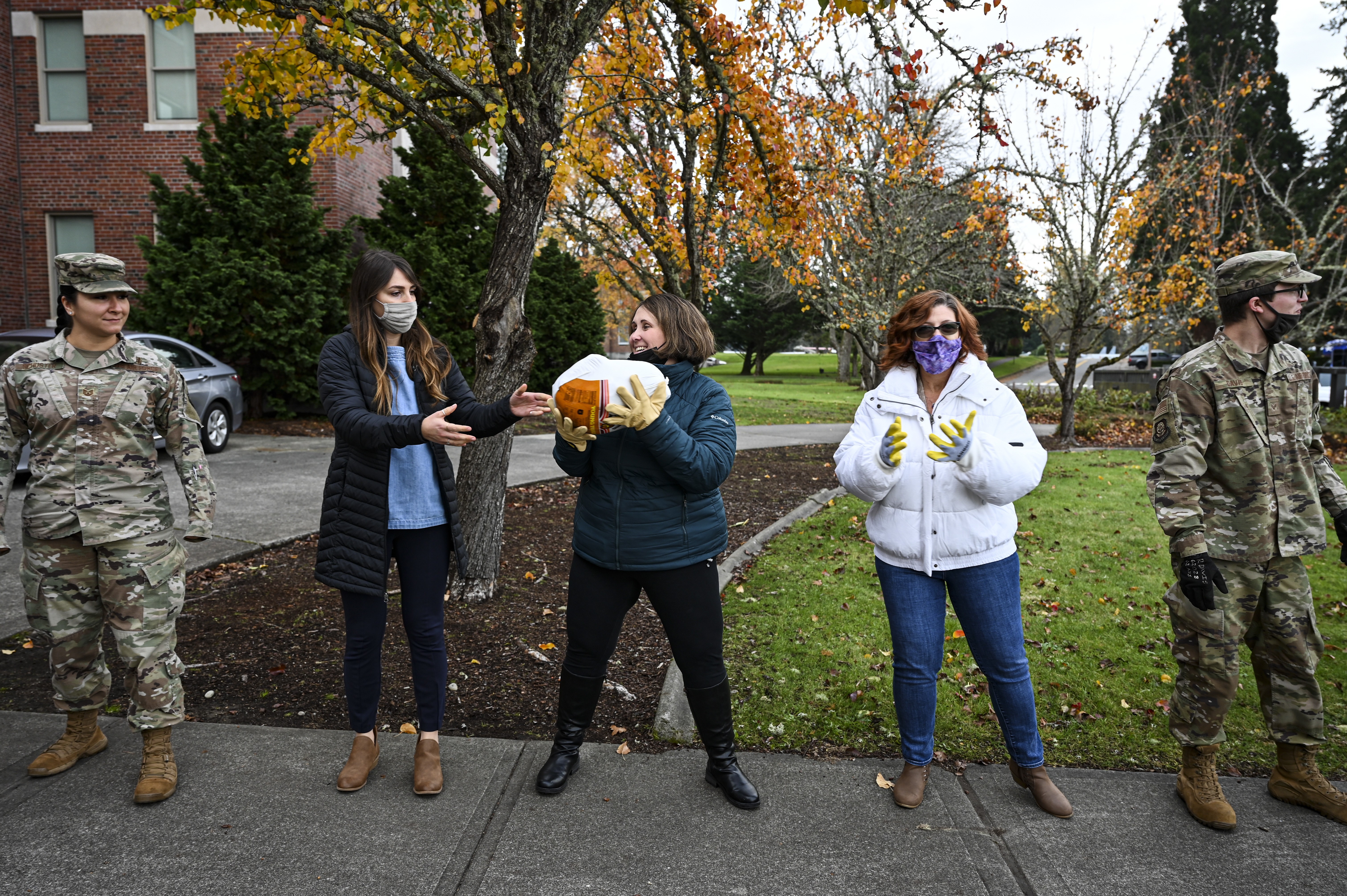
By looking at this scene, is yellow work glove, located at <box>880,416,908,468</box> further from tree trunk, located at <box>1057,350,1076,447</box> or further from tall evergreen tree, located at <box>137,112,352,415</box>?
tree trunk, located at <box>1057,350,1076,447</box>

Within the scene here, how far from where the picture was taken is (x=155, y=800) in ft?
10.3

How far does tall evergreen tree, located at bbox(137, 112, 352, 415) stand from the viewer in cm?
1313

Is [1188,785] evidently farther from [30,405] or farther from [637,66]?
[637,66]

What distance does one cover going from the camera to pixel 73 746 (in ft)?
11.2

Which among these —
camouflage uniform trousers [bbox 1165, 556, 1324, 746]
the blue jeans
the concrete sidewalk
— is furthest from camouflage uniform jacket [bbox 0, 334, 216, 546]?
camouflage uniform trousers [bbox 1165, 556, 1324, 746]

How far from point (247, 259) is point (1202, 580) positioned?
1390 cm

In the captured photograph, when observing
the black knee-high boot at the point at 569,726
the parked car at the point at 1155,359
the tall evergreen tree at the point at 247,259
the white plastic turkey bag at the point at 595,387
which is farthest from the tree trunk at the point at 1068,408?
the parked car at the point at 1155,359

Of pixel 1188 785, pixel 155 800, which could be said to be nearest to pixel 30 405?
pixel 155 800

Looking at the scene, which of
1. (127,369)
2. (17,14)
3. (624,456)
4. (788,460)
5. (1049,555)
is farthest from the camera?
(17,14)

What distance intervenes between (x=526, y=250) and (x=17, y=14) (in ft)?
55.2

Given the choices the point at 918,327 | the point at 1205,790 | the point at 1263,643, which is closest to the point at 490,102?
the point at 918,327

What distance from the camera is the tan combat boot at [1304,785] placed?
3.12 meters

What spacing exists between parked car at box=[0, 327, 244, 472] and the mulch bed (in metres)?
5.73

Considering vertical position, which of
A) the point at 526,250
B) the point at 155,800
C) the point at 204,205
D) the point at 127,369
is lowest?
the point at 155,800
